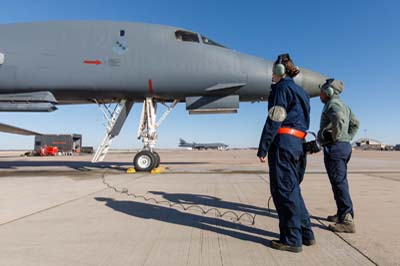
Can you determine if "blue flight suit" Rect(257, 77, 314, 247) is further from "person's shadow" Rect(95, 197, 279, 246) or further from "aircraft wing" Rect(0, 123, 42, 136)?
"aircraft wing" Rect(0, 123, 42, 136)

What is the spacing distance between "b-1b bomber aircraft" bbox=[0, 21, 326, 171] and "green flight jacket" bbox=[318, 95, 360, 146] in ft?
19.4

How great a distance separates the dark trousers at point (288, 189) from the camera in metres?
2.90

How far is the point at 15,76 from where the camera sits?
391 inches

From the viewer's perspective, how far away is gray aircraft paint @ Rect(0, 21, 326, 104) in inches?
389

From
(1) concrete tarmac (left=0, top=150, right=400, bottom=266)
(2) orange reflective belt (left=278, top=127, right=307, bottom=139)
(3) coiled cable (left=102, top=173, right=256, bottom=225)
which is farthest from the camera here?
(3) coiled cable (left=102, top=173, right=256, bottom=225)

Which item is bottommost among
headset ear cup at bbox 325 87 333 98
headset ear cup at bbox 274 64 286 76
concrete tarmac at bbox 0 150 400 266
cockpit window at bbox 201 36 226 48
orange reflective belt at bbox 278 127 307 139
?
concrete tarmac at bbox 0 150 400 266

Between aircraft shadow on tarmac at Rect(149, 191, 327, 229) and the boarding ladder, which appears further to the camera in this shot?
the boarding ladder

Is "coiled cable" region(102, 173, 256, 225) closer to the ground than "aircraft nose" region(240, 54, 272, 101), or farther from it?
closer to the ground

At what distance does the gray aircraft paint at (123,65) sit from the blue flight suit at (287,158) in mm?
6854

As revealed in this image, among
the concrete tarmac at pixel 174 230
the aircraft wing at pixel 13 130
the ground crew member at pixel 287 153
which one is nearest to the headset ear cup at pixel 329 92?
the ground crew member at pixel 287 153

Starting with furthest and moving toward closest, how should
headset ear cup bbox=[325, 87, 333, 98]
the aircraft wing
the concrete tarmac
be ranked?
the aircraft wing → headset ear cup bbox=[325, 87, 333, 98] → the concrete tarmac

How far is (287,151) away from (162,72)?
24.7 feet

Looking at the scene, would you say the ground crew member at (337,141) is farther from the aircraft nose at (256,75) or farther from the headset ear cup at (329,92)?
the aircraft nose at (256,75)

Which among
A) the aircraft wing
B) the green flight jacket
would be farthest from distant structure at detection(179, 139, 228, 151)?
the green flight jacket
